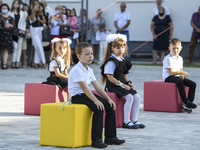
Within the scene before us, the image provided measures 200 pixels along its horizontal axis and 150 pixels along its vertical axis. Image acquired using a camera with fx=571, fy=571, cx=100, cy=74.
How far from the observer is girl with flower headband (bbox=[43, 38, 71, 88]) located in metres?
9.20

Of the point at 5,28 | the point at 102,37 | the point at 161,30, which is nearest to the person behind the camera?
the point at 5,28

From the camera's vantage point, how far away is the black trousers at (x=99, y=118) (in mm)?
6434

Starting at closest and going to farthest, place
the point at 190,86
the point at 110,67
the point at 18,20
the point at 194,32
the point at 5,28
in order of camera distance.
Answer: the point at 110,67
the point at 190,86
the point at 5,28
the point at 18,20
the point at 194,32

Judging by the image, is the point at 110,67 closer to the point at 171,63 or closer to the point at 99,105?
the point at 99,105

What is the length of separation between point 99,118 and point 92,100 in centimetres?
25

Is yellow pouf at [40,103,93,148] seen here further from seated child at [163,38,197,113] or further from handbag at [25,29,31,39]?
handbag at [25,29,31,39]

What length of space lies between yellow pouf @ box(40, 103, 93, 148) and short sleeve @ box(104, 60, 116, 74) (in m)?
1.70

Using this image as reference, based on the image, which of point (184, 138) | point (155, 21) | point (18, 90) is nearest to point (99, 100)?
point (184, 138)

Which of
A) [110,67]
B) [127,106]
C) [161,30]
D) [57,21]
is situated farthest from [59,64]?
[161,30]

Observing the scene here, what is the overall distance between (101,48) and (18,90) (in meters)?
7.87

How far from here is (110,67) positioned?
26.8ft

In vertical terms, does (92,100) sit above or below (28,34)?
below

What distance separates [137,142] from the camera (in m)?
6.71

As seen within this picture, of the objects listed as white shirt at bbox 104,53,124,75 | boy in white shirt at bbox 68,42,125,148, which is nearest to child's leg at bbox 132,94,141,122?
white shirt at bbox 104,53,124,75
